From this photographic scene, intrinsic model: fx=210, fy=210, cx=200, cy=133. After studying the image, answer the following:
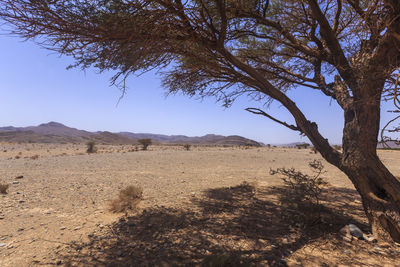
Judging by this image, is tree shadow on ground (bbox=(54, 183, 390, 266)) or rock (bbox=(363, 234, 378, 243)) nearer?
tree shadow on ground (bbox=(54, 183, 390, 266))

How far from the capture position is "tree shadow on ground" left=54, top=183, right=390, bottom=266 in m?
2.60

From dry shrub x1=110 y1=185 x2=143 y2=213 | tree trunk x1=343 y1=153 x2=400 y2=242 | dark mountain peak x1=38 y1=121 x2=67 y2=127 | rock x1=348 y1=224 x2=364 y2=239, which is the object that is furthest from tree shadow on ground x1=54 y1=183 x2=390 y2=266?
dark mountain peak x1=38 y1=121 x2=67 y2=127

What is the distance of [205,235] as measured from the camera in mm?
3213

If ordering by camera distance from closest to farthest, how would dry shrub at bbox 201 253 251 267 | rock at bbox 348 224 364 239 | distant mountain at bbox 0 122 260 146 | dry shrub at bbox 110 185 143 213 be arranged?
dry shrub at bbox 201 253 251 267
rock at bbox 348 224 364 239
dry shrub at bbox 110 185 143 213
distant mountain at bbox 0 122 260 146

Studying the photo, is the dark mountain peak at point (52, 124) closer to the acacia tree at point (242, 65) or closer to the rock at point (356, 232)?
the acacia tree at point (242, 65)

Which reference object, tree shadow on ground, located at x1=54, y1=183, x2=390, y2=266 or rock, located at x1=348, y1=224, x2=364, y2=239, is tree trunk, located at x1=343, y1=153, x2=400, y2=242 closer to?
rock, located at x1=348, y1=224, x2=364, y2=239

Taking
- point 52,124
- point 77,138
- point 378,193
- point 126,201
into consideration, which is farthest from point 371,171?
point 52,124

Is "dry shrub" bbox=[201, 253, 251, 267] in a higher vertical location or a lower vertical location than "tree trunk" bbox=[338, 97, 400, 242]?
lower

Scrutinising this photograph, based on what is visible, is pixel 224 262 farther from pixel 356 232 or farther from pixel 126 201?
pixel 126 201

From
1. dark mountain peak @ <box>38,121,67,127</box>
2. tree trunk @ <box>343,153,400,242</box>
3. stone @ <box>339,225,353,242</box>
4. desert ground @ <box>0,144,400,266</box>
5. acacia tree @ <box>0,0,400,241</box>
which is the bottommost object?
desert ground @ <box>0,144,400,266</box>

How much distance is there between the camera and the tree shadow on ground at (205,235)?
2.60 meters

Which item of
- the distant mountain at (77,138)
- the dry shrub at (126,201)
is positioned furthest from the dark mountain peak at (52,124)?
the dry shrub at (126,201)

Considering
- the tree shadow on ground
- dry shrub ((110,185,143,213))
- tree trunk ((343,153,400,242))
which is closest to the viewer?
the tree shadow on ground

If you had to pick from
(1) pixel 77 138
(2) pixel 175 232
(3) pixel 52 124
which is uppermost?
(3) pixel 52 124
